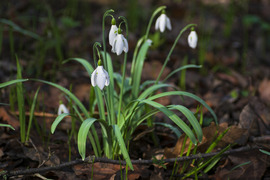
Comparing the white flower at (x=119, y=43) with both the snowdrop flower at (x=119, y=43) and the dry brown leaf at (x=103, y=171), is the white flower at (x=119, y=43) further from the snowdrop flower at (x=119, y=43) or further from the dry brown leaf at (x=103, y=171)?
the dry brown leaf at (x=103, y=171)

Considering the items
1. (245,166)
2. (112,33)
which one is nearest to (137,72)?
(112,33)

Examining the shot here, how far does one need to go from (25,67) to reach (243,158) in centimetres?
247

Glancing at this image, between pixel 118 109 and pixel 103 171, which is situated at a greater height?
pixel 118 109

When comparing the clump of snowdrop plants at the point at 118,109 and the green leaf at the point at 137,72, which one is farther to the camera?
the green leaf at the point at 137,72

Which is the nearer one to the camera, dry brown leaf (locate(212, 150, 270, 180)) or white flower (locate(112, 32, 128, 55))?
white flower (locate(112, 32, 128, 55))

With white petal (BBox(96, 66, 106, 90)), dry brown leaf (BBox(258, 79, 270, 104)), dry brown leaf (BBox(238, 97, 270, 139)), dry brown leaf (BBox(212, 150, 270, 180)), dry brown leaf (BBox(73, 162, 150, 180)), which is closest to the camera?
white petal (BBox(96, 66, 106, 90))

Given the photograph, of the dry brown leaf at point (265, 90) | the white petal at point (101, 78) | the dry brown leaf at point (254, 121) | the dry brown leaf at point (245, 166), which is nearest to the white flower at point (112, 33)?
the white petal at point (101, 78)

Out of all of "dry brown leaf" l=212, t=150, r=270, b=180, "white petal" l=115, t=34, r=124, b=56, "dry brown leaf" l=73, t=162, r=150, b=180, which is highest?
"white petal" l=115, t=34, r=124, b=56

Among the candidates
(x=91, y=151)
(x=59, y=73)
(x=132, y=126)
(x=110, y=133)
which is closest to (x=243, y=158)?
(x=132, y=126)

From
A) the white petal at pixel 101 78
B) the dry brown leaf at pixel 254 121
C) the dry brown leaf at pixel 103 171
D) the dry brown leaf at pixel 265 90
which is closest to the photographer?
the white petal at pixel 101 78

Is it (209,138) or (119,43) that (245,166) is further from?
(119,43)

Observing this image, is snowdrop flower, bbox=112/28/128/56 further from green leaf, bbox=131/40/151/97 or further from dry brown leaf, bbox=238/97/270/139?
dry brown leaf, bbox=238/97/270/139

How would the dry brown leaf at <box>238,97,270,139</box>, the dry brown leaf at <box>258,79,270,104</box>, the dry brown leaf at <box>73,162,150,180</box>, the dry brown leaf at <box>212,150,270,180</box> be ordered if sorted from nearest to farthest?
the dry brown leaf at <box>73,162,150,180</box> < the dry brown leaf at <box>212,150,270,180</box> < the dry brown leaf at <box>238,97,270,139</box> < the dry brown leaf at <box>258,79,270,104</box>

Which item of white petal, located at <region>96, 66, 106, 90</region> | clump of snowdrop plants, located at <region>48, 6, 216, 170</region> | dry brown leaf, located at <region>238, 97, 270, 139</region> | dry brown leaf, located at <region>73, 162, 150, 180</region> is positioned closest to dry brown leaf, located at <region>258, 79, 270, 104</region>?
dry brown leaf, located at <region>238, 97, 270, 139</region>
